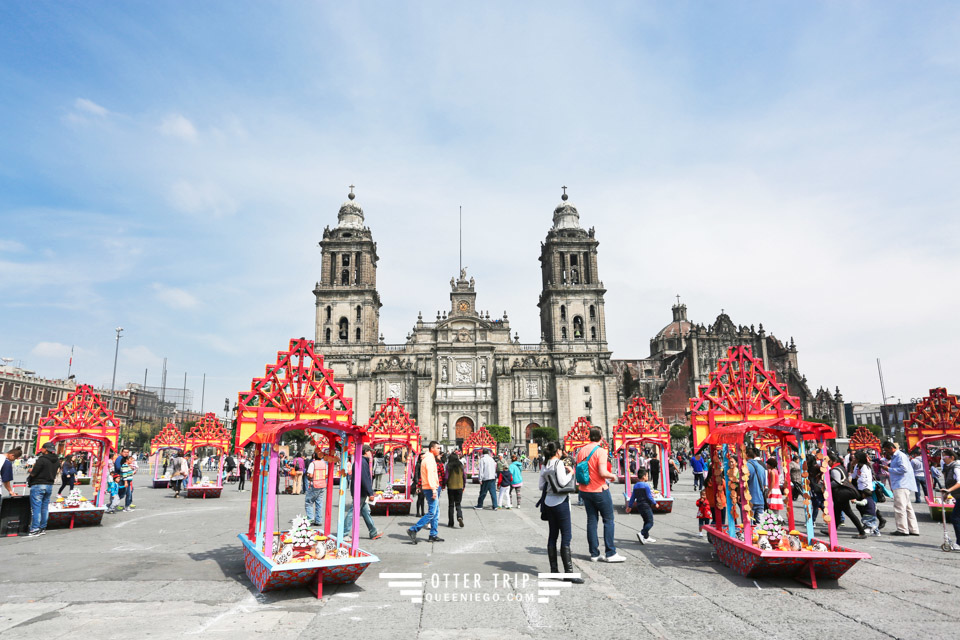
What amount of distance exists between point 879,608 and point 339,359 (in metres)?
54.2

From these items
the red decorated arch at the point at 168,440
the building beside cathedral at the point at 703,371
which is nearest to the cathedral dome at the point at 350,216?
the building beside cathedral at the point at 703,371

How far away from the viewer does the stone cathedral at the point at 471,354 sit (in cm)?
5581

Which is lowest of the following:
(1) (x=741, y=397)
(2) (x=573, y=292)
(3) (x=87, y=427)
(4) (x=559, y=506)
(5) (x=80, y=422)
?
(4) (x=559, y=506)

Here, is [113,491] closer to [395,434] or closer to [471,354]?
[395,434]

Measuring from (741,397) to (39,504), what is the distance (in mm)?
13505

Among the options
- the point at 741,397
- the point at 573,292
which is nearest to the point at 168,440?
the point at 741,397

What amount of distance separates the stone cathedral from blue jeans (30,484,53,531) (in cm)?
4282

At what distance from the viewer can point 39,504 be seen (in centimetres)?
1121

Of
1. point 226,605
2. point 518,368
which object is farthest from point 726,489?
point 518,368

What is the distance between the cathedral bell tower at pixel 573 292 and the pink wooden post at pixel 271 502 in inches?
2039

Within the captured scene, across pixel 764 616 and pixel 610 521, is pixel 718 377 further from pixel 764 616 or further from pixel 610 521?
pixel 764 616

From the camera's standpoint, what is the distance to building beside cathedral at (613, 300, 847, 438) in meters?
63.7

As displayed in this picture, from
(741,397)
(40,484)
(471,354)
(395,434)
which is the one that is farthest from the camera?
(471,354)

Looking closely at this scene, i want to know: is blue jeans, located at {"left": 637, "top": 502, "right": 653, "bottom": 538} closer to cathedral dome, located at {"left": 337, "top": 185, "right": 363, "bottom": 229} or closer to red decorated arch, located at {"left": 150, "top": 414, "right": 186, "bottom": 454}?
red decorated arch, located at {"left": 150, "top": 414, "right": 186, "bottom": 454}
